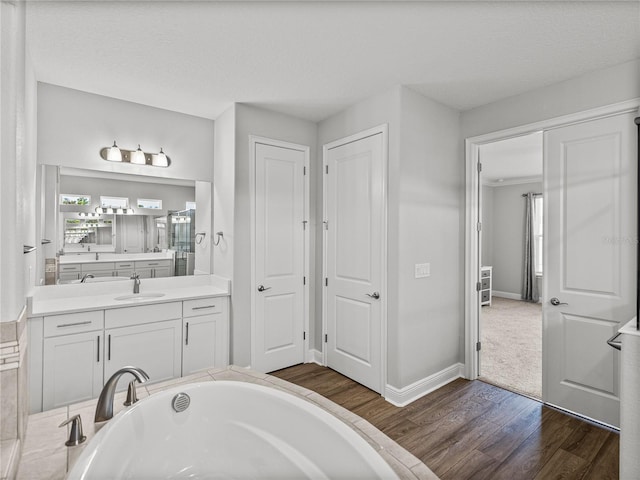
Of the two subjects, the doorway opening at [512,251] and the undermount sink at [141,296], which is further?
the doorway opening at [512,251]

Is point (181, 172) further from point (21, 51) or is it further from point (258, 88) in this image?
point (21, 51)

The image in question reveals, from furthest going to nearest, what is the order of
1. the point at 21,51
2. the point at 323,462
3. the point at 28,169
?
the point at 28,169, the point at 323,462, the point at 21,51

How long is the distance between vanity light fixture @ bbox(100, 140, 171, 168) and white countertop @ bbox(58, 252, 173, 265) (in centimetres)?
85

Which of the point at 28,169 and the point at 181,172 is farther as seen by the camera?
the point at 181,172

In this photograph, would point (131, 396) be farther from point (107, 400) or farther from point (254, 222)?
point (254, 222)

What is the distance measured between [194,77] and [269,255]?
165 cm

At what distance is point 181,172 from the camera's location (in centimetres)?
328

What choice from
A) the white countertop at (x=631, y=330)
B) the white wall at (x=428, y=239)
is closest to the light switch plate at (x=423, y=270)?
the white wall at (x=428, y=239)

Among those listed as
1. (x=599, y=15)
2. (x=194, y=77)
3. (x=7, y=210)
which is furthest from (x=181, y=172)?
(x=599, y=15)

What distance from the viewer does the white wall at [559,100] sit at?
2.24 m

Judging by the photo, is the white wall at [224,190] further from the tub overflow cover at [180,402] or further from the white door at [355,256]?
the tub overflow cover at [180,402]

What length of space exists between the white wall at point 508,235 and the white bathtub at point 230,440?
257 inches

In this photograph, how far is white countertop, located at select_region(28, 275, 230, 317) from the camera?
239 cm

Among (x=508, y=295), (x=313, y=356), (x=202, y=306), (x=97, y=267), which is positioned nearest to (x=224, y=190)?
(x=202, y=306)
